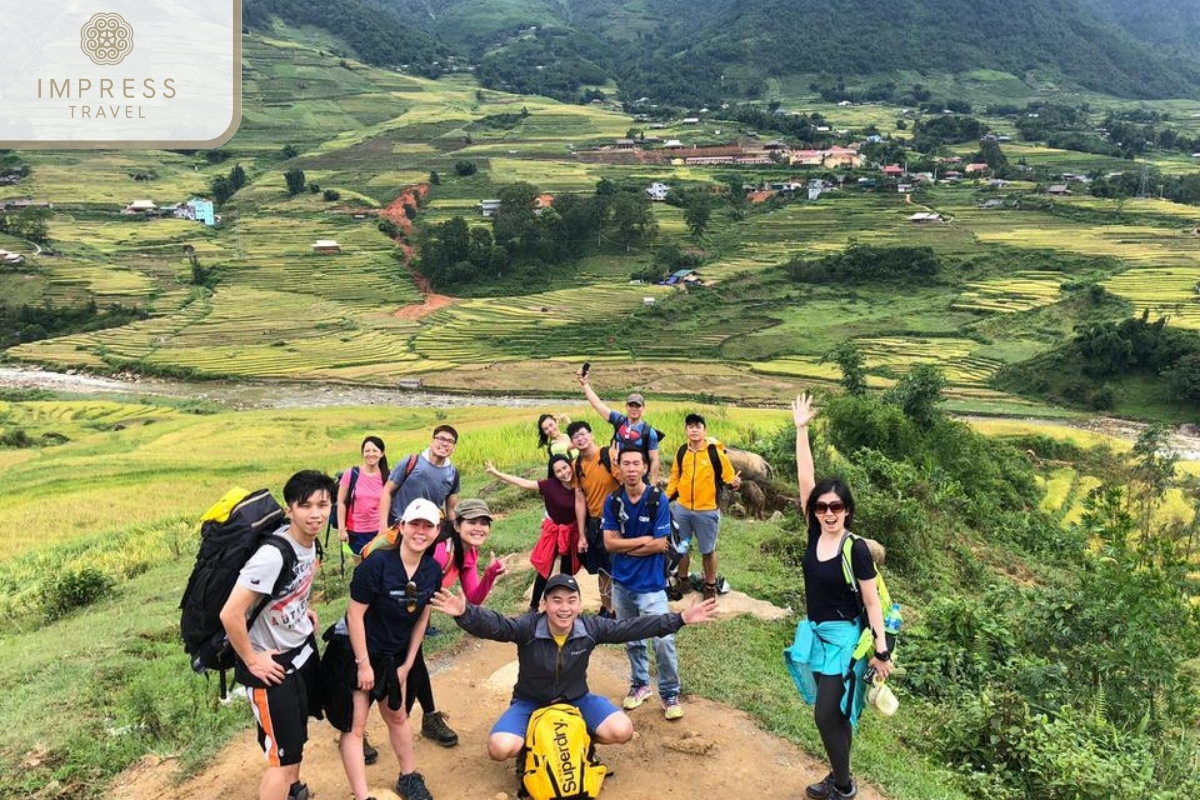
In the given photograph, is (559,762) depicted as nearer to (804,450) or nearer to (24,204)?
(804,450)

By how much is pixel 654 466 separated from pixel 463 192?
213 ft

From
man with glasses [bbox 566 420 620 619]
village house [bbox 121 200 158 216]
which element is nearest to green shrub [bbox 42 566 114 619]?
man with glasses [bbox 566 420 620 619]

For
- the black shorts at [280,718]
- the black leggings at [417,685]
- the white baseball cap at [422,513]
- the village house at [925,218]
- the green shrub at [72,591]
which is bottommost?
the green shrub at [72,591]

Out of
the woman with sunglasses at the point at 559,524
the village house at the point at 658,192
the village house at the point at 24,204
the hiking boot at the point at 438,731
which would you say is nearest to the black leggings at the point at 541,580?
the woman with sunglasses at the point at 559,524

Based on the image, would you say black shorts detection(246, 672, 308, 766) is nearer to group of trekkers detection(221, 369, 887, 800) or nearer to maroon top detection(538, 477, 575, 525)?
group of trekkers detection(221, 369, 887, 800)

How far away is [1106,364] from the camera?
33.6 meters

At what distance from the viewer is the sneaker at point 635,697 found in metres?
5.01

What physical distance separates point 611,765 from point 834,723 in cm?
137

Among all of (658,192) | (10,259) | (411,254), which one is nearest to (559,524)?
(411,254)

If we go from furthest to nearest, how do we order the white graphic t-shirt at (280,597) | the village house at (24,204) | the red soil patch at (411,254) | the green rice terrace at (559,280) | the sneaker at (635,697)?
the village house at (24,204) → the red soil patch at (411,254) → the green rice terrace at (559,280) → the sneaker at (635,697) → the white graphic t-shirt at (280,597)

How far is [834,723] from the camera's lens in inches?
155

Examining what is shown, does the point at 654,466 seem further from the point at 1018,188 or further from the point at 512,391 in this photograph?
the point at 1018,188

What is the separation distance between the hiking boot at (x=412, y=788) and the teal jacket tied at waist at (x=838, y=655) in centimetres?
217

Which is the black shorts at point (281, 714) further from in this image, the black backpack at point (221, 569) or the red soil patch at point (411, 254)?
the red soil patch at point (411, 254)
